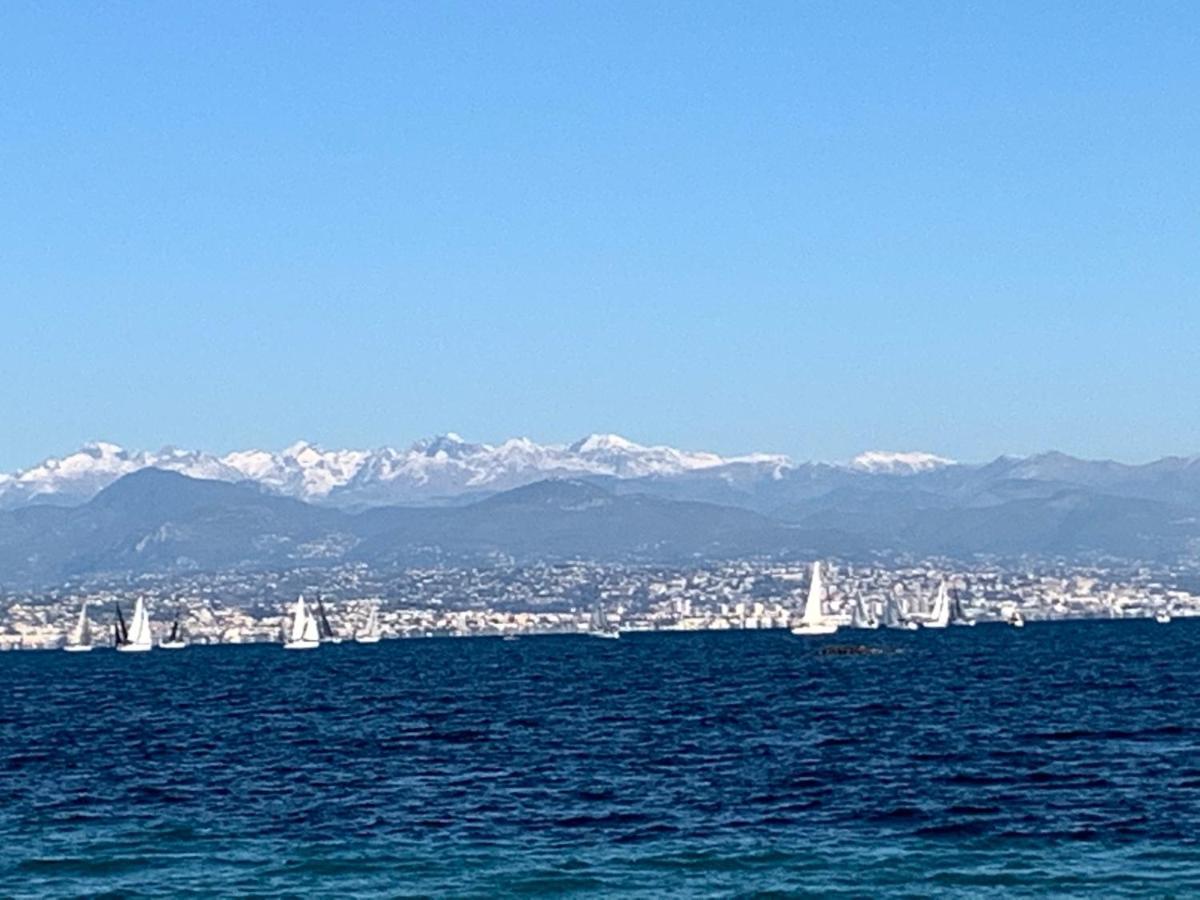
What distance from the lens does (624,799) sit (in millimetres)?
76188

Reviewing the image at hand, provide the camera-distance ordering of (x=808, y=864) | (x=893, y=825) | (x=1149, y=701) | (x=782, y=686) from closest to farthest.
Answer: (x=808, y=864), (x=893, y=825), (x=1149, y=701), (x=782, y=686)

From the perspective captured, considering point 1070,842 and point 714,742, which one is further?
point 714,742

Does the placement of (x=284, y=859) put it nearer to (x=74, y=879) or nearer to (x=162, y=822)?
(x=74, y=879)

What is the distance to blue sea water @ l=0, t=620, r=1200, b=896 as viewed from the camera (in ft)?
196

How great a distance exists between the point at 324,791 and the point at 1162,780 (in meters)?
29.3

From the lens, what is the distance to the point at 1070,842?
63.5 m

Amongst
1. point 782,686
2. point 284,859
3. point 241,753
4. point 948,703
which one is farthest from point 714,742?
point 782,686

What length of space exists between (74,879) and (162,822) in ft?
38.0

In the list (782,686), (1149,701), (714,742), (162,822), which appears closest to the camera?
(162,822)

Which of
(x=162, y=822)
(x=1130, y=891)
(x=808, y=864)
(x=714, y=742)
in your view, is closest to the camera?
(x=1130, y=891)

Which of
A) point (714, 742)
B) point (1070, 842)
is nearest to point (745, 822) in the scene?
point (1070, 842)

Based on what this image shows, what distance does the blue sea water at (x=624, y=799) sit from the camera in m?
59.8

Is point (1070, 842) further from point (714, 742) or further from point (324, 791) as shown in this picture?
point (714, 742)

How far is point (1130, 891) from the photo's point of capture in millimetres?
56062
